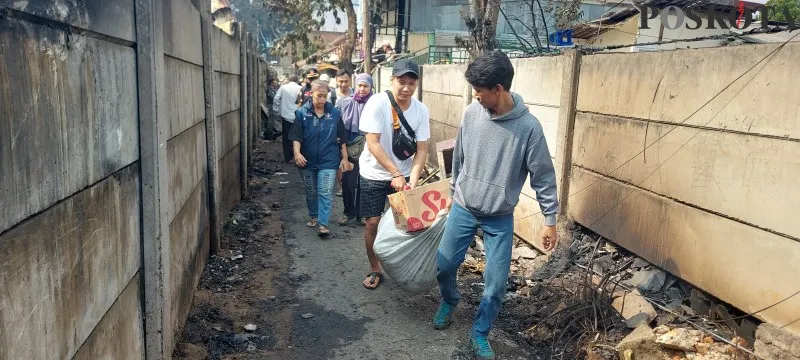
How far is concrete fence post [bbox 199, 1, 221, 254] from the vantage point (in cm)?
471

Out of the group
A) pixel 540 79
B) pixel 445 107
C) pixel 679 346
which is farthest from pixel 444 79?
pixel 679 346

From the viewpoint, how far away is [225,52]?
6184mm

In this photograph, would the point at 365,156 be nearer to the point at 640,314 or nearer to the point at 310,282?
the point at 310,282

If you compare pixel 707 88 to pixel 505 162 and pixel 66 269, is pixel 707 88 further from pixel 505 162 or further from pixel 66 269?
pixel 66 269

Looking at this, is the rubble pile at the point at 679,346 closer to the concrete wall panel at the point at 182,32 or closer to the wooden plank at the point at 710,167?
Result: the wooden plank at the point at 710,167

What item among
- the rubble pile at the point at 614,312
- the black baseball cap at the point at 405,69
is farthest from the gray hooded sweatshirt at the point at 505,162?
the rubble pile at the point at 614,312

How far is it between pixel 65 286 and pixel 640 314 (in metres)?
3.39

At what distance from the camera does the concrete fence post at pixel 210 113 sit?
4707mm

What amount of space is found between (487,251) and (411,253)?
2.13ft

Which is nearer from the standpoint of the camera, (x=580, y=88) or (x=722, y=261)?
(x=722, y=261)

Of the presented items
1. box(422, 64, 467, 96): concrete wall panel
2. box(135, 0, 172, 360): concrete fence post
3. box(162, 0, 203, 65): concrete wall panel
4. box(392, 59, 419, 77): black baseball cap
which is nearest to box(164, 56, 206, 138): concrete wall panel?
box(162, 0, 203, 65): concrete wall panel

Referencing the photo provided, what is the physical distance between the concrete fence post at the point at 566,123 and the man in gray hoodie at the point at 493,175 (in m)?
1.89

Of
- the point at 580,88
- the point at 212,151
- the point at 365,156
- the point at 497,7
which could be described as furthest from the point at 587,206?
the point at 497,7

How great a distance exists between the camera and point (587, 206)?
4.94 metres
